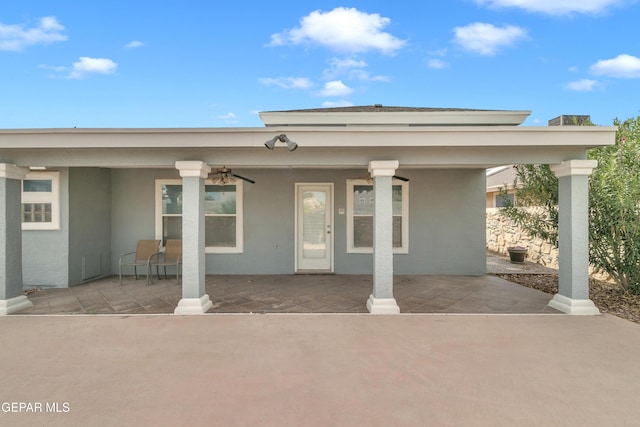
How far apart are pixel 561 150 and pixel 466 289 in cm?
287

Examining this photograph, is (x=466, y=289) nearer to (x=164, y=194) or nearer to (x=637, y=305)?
(x=637, y=305)

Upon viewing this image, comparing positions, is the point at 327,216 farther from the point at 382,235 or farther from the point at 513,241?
the point at 513,241

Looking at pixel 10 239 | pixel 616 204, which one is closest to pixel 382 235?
pixel 616 204

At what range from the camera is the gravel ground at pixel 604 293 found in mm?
5059

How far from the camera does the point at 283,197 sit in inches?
300

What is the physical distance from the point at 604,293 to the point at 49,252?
412 inches

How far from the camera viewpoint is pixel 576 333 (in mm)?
4059

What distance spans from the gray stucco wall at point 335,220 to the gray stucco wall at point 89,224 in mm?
182

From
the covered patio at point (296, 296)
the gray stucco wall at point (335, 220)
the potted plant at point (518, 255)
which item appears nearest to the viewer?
the covered patio at point (296, 296)

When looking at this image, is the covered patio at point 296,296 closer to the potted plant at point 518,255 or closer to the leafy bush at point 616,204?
the leafy bush at point 616,204

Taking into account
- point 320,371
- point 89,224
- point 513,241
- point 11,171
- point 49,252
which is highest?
point 11,171

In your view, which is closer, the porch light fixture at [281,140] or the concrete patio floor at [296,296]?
the porch light fixture at [281,140]

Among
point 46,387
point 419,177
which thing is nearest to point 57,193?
point 46,387

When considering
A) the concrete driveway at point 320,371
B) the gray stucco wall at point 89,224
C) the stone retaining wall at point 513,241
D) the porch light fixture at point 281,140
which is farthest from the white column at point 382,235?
the gray stucco wall at point 89,224
